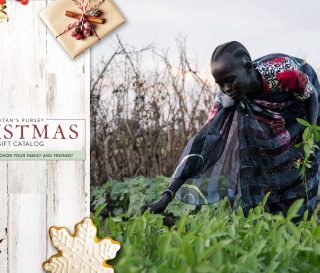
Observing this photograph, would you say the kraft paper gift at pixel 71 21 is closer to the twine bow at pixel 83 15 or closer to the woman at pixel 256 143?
the twine bow at pixel 83 15

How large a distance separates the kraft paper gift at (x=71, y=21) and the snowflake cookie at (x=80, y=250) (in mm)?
571

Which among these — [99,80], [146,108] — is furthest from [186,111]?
[99,80]

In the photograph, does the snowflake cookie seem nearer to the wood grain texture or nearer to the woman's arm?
the wood grain texture

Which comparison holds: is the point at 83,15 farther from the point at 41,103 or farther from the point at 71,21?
the point at 41,103

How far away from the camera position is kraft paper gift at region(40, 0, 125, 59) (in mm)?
2279

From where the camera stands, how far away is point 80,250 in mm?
2260

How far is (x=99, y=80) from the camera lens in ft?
18.5

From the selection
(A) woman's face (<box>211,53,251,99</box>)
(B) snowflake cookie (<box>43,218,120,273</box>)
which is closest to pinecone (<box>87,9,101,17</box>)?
(B) snowflake cookie (<box>43,218,120,273</box>)

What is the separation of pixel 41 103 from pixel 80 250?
1.63 feet

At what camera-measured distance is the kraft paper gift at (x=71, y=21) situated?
2.28 meters

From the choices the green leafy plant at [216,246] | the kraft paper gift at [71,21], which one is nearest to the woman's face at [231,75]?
the green leafy plant at [216,246]

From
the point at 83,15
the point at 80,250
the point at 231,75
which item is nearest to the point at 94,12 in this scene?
the point at 83,15

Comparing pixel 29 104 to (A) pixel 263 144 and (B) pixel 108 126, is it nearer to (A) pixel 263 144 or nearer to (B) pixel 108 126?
(A) pixel 263 144

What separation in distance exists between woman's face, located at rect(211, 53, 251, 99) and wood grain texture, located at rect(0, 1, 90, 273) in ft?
2.84
